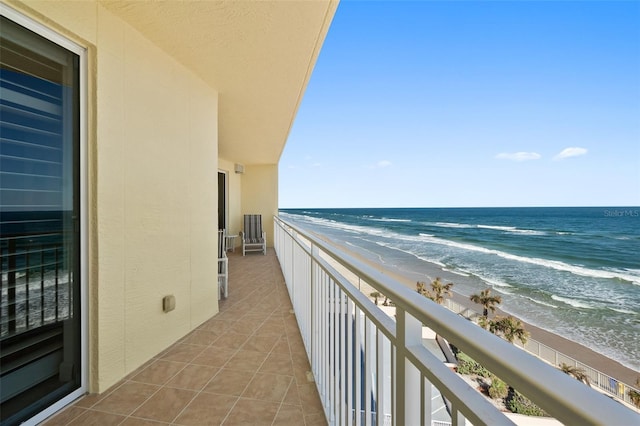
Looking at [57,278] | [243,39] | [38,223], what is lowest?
[57,278]

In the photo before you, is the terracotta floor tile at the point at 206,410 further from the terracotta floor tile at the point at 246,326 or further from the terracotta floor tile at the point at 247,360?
the terracotta floor tile at the point at 246,326

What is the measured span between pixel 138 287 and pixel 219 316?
3.79 feet

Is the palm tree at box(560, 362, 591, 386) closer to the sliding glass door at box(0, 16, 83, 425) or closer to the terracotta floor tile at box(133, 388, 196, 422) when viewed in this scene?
the terracotta floor tile at box(133, 388, 196, 422)

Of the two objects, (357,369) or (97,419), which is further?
(97,419)

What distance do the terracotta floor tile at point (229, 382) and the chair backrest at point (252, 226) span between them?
561 cm

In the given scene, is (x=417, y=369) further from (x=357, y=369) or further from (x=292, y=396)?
(x=292, y=396)

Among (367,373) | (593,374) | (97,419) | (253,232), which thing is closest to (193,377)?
(97,419)

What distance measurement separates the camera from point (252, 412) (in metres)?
1.71

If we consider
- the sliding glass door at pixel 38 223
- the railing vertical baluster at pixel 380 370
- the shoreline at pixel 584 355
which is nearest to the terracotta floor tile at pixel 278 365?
the sliding glass door at pixel 38 223

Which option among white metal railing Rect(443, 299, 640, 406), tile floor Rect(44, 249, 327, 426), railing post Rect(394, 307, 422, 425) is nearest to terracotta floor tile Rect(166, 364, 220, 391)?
tile floor Rect(44, 249, 327, 426)

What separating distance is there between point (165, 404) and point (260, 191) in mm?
6721

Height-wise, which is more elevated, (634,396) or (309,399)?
(309,399)

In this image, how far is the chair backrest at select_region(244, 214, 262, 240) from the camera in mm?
7625

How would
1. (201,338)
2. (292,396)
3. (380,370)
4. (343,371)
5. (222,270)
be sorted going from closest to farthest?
1. (380,370)
2. (343,371)
3. (292,396)
4. (201,338)
5. (222,270)
